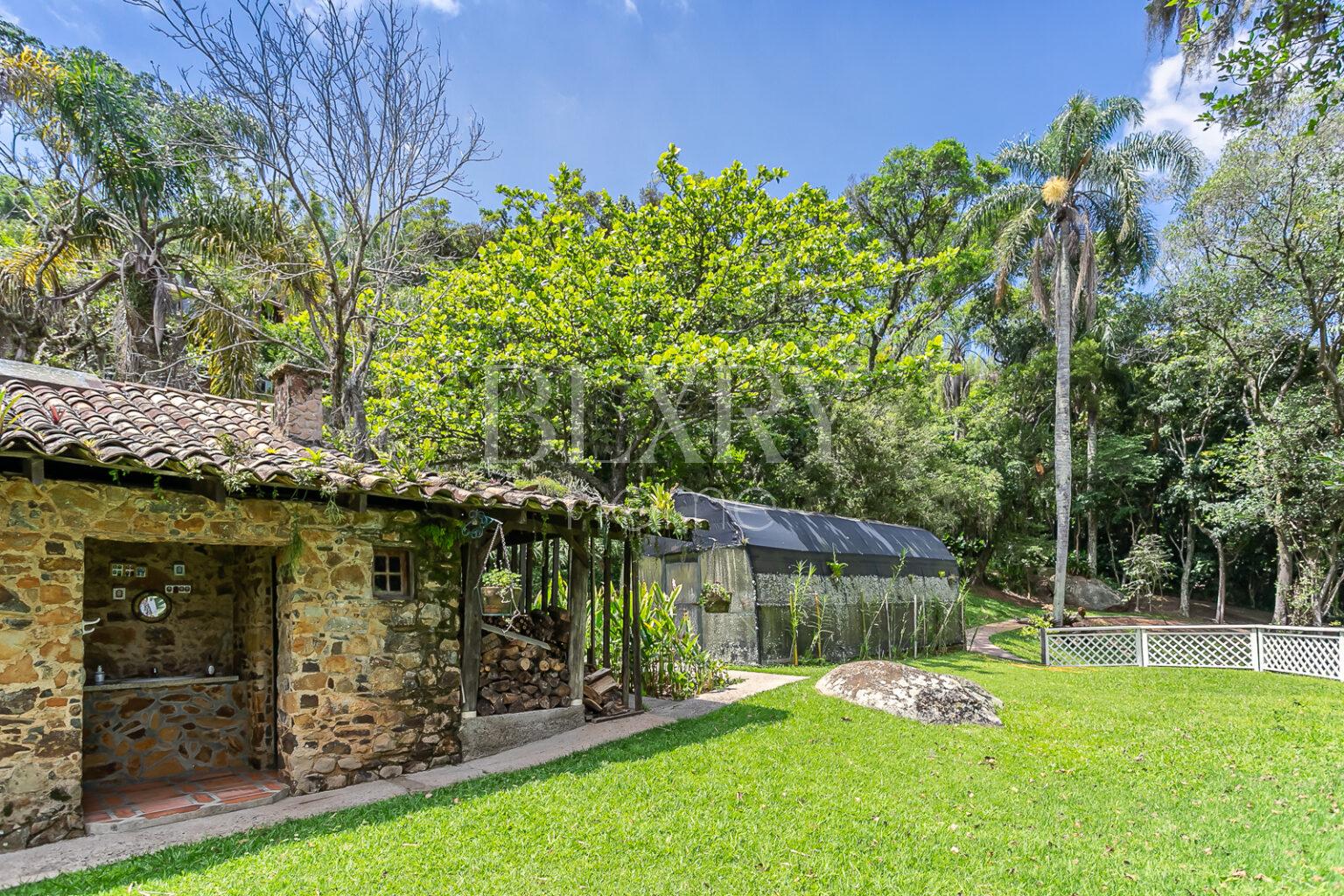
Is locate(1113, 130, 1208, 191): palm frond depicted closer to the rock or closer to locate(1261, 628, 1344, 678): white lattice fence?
locate(1261, 628, 1344, 678): white lattice fence

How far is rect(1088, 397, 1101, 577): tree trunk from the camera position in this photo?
25.3 meters

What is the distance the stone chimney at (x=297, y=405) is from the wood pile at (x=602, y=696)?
3.85 m

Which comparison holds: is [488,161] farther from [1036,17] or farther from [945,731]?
[945,731]

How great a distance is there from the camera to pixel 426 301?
1166cm

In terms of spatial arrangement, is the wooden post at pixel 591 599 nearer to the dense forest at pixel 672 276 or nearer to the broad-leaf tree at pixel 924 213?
the dense forest at pixel 672 276

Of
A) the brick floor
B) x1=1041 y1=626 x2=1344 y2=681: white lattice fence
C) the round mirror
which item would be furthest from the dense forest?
x1=1041 y1=626 x2=1344 y2=681: white lattice fence

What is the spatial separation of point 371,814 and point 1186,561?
2739cm

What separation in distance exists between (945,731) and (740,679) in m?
3.38

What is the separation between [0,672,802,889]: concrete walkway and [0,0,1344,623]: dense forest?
2.71 metres

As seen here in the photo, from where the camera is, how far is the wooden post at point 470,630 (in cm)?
660

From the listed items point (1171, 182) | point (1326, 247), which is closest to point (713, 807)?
point (1326, 247)

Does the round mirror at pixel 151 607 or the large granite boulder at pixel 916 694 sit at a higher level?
the round mirror at pixel 151 607

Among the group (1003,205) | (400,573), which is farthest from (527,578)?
(1003,205)

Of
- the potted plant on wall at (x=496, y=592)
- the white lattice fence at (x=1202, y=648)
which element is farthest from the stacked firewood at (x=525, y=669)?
the white lattice fence at (x=1202, y=648)
